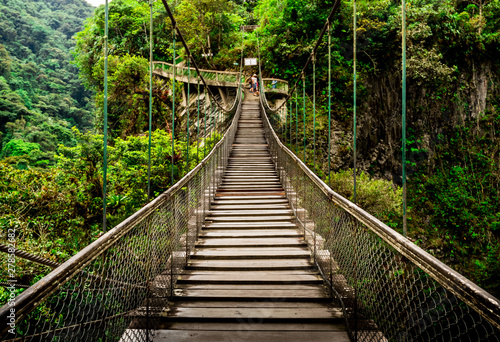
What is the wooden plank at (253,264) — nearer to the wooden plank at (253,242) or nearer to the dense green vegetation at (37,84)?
the wooden plank at (253,242)

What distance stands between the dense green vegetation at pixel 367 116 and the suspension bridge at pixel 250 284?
3649 millimetres

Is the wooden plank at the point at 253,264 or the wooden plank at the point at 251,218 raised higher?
the wooden plank at the point at 251,218

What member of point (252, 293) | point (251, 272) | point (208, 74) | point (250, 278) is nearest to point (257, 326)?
point (252, 293)

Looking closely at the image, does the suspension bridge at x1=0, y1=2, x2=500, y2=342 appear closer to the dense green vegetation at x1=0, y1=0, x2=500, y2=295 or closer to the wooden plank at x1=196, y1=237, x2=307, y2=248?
the wooden plank at x1=196, y1=237, x2=307, y2=248

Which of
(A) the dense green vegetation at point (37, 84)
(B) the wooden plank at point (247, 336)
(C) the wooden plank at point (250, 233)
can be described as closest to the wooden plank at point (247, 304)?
(B) the wooden plank at point (247, 336)

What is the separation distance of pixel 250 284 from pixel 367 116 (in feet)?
36.5

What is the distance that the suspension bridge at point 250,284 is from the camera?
0.96m

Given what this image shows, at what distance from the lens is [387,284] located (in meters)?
1.44

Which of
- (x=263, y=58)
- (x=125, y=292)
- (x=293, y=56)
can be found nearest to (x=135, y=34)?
(x=263, y=58)

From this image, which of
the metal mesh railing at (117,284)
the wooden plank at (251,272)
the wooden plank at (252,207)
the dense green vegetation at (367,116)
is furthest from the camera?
the dense green vegetation at (367,116)

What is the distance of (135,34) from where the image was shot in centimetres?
1622

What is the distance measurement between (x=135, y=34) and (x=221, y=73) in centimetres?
604

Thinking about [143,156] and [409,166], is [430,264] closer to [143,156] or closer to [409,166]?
[143,156]

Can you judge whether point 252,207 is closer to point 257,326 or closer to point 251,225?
point 251,225
